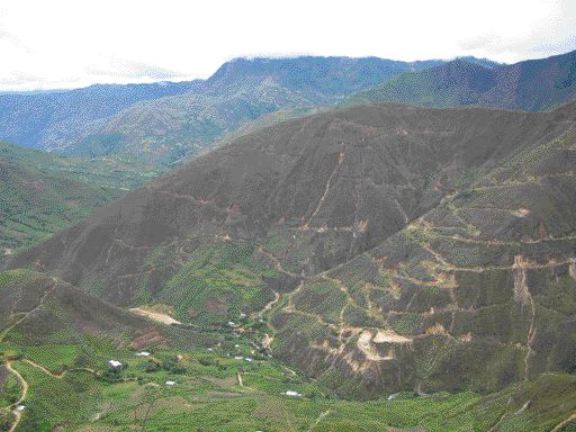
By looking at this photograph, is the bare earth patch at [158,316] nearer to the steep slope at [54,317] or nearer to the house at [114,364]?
the steep slope at [54,317]

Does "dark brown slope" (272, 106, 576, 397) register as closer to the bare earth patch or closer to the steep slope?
the bare earth patch

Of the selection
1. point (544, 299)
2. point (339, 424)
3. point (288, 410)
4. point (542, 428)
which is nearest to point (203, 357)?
point (288, 410)

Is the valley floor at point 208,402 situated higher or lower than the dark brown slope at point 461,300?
lower

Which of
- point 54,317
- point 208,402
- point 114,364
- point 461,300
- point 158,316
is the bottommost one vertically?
point 158,316

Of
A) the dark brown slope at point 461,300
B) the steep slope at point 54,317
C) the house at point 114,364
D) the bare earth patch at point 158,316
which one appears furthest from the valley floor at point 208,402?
the bare earth patch at point 158,316

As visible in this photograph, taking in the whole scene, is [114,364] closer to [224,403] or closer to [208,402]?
[208,402]

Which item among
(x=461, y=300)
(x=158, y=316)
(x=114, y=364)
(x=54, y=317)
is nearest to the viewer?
(x=114, y=364)

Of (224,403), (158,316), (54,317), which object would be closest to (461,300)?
(224,403)

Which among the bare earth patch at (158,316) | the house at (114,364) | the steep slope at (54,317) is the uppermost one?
the steep slope at (54,317)

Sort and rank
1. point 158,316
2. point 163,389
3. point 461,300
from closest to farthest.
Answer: point 163,389, point 461,300, point 158,316

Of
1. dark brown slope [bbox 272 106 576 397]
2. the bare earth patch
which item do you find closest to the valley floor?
dark brown slope [bbox 272 106 576 397]

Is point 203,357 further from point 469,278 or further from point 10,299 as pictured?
point 469,278
